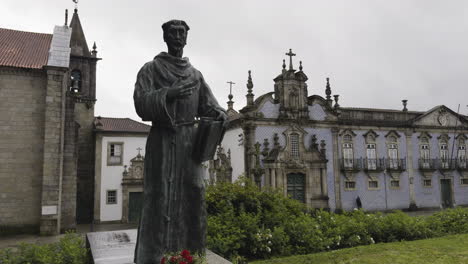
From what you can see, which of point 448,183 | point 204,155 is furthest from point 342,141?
point 204,155

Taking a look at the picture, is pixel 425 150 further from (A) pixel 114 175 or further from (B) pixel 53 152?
(B) pixel 53 152

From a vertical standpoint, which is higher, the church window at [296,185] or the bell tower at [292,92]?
the bell tower at [292,92]

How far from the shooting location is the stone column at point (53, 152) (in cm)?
1336

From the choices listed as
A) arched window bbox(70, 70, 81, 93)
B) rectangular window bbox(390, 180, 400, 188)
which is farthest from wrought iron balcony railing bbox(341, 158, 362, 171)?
arched window bbox(70, 70, 81, 93)

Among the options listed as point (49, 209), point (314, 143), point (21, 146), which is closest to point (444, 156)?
point (314, 143)

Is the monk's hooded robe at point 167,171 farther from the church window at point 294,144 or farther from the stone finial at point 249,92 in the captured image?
the church window at point 294,144

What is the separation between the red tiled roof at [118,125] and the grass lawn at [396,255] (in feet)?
60.1

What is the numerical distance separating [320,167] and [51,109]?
1548 cm

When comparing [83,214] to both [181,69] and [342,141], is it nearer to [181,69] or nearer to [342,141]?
[342,141]

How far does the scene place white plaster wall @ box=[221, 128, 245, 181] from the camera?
69.4ft

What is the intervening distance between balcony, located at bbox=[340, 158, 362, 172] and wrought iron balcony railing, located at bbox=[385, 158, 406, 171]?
2.38 m

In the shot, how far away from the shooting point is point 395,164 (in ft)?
80.6

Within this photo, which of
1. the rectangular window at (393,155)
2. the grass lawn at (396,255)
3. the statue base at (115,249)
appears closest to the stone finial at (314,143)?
the rectangular window at (393,155)

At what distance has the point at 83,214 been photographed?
2180 cm
